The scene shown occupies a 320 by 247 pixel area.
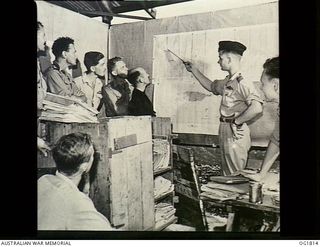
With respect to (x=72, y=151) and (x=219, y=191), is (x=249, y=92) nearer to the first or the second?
(x=219, y=191)

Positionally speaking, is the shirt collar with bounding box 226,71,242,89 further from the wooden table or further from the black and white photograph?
the wooden table

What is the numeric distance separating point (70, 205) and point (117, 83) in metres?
0.35

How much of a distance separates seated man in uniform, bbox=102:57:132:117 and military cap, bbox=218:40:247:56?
0.86 feet

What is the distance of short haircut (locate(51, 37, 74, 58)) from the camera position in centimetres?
111

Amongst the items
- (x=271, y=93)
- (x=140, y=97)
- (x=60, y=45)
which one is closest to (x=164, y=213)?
(x=140, y=97)

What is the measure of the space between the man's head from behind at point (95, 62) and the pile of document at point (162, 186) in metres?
0.33

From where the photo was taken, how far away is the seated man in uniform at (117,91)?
1.11 m

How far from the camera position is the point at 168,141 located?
1099 millimetres

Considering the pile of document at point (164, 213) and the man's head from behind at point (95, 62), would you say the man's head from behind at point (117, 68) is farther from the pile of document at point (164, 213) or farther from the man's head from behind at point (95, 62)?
the pile of document at point (164, 213)

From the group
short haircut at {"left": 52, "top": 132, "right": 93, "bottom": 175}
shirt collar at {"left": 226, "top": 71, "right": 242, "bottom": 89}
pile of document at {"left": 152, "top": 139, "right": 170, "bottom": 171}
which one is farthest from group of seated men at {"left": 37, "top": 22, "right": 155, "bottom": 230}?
shirt collar at {"left": 226, "top": 71, "right": 242, "bottom": 89}

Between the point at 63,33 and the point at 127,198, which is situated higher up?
the point at 63,33
